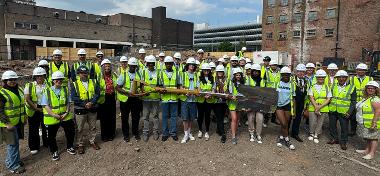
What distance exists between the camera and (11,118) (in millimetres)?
5574

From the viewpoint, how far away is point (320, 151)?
6816mm

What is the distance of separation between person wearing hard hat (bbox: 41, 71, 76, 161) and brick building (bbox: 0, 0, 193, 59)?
3471 centimetres

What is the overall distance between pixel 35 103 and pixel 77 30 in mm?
44334

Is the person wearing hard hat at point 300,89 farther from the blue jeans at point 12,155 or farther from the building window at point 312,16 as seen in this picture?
the building window at point 312,16

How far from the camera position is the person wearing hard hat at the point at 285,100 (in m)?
6.72

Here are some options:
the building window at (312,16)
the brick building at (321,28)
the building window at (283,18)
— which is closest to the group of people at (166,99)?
the brick building at (321,28)

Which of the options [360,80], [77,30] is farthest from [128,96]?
[77,30]

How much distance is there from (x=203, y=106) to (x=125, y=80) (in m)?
2.03

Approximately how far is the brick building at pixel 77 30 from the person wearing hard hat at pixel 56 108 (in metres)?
34.7

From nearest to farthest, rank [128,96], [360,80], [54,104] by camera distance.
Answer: [54,104], [128,96], [360,80]

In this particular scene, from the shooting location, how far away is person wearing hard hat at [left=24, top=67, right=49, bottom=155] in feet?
→ 20.0

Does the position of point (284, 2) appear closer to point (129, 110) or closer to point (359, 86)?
point (359, 86)

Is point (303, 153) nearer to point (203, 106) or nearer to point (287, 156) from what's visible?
point (287, 156)

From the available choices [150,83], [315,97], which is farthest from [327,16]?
[150,83]
